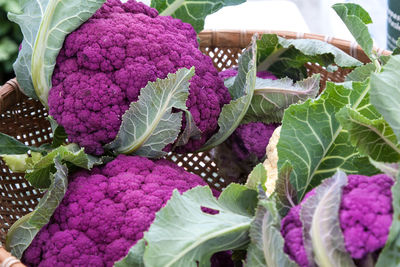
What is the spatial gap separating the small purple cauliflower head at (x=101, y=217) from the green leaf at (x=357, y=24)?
1.49ft

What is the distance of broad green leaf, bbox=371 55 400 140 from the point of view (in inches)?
23.0

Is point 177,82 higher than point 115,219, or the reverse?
point 177,82

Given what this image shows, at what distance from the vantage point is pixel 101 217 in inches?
29.2

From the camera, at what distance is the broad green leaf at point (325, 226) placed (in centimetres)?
53

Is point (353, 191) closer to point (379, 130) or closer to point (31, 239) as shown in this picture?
point (379, 130)

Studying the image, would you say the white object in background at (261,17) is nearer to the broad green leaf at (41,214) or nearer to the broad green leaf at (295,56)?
the broad green leaf at (295,56)

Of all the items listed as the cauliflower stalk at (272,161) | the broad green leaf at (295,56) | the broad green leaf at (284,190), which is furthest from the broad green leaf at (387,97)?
the broad green leaf at (295,56)

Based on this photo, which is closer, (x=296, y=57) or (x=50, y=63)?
(x=50, y=63)

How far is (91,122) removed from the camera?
86cm

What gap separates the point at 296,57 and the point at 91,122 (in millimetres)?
501

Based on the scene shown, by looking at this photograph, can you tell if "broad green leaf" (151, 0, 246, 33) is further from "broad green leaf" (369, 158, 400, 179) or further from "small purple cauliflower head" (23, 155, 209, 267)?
"broad green leaf" (369, 158, 400, 179)

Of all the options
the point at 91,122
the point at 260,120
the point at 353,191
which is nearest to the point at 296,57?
the point at 260,120

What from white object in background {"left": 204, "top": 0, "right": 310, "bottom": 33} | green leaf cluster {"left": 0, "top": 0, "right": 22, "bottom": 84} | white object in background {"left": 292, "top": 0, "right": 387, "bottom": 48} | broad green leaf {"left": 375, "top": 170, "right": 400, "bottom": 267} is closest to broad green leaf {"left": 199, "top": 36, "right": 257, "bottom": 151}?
broad green leaf {"left": 375, "top": 170, "right": 400, "bottom": 267}

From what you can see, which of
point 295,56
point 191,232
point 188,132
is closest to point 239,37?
point 295,56
